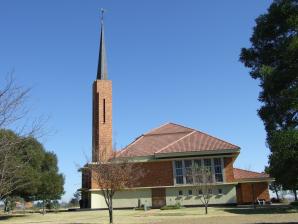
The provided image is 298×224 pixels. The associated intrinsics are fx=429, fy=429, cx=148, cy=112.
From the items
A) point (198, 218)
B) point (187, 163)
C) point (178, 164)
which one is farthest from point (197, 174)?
point (198, 218)

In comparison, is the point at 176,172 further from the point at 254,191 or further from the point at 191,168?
the point at 254,191

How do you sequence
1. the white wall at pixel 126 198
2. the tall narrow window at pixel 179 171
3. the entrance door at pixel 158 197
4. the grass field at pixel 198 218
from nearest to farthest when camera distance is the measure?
1. the grass field at pixel 198 218
2. the entrance door at pixel 158 197
3. the tall narrow window at pixel 179 171
4. the white wall at pixel 126 198

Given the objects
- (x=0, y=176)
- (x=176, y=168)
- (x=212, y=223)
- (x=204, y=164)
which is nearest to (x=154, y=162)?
(x=176, y=168)

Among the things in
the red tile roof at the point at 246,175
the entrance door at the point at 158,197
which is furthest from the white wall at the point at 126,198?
the red tile roof at the point at 246,175

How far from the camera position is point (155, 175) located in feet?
164

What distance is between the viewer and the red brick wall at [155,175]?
49.5 meters

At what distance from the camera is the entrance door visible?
4897cm

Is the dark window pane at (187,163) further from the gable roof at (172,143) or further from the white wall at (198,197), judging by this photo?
the white wall at (198,197)

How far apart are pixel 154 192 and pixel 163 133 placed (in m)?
9.78

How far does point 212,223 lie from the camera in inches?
863

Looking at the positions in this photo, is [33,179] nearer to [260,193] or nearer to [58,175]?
[58,175]

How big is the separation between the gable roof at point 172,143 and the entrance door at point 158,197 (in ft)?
13.9

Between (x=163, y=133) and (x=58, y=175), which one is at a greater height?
(x=163, y=133)

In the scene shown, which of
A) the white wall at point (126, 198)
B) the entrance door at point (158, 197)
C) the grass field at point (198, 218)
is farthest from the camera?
the white wall at point (126, 198)
